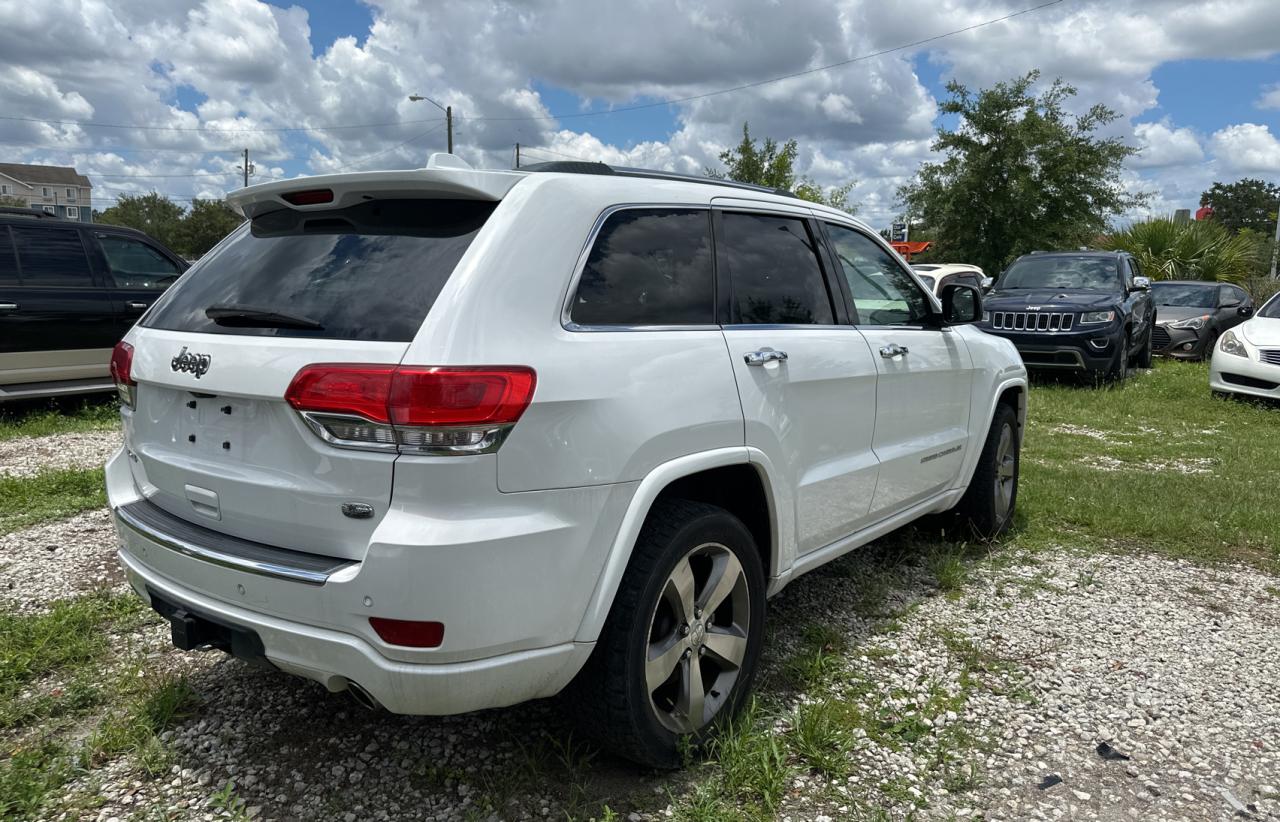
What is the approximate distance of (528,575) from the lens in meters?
2.23

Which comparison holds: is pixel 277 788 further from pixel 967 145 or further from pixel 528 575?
pixel 967 145

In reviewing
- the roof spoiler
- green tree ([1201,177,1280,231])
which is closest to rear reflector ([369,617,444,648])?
the roof spoiler

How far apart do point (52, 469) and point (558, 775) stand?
17.0ft

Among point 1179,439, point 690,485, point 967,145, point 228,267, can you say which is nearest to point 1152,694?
point 690,485

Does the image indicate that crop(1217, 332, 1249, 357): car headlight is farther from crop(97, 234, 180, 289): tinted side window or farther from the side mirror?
crop(97, 234, 180, 289): tinted side window

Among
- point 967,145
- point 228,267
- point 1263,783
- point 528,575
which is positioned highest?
point 967,145

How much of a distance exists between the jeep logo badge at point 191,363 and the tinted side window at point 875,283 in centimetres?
242

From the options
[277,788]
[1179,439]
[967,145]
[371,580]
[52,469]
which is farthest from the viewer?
[967,145]

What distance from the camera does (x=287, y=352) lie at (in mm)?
2318

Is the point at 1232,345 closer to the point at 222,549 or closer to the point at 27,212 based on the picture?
the point at 222,549

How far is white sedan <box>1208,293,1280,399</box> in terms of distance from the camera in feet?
33.9

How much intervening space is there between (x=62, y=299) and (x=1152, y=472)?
30.8ft

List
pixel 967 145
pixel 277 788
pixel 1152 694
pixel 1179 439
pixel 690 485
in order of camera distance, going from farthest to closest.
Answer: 1. pixel 967 145
2. pixel 1179 439
3. pixel 1152 694
4. pixel 690 485
5. pixel 277 788

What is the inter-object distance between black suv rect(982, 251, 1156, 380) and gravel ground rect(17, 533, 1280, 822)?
8.32 meters
